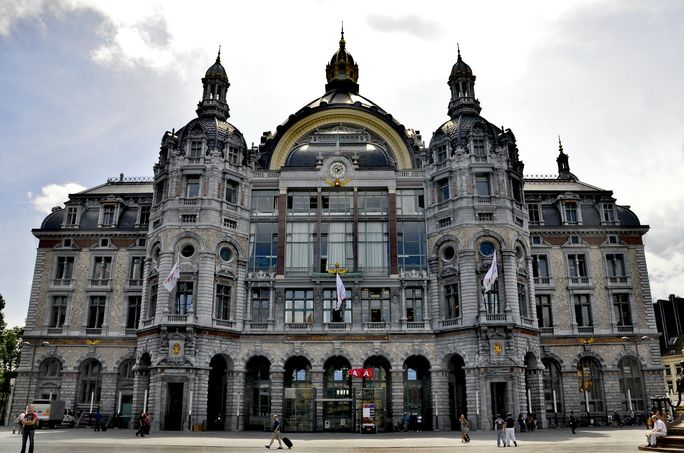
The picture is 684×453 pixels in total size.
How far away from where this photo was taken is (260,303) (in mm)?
60031

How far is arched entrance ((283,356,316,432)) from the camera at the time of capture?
56.7 metres

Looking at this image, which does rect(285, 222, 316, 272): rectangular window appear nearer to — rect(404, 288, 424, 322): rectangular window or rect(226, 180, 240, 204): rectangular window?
rect(226, 180, 240, 204): rectangular window

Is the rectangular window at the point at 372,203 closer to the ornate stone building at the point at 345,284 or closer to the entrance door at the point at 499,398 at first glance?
the ornate stone building at the point at 345,284

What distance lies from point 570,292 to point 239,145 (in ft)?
130

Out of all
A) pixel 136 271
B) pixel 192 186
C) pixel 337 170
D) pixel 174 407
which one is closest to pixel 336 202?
pixel 337 170

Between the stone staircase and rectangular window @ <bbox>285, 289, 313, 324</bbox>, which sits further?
rectangular window @ <bbox>285, 289, 313, 324</bbox>

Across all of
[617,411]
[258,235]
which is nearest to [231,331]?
[258,235]

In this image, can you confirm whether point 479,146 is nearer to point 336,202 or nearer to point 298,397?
point 336,202

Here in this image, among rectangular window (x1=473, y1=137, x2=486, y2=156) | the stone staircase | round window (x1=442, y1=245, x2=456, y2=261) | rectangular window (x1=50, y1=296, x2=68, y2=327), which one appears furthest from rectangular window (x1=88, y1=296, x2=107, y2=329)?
the stone staircase

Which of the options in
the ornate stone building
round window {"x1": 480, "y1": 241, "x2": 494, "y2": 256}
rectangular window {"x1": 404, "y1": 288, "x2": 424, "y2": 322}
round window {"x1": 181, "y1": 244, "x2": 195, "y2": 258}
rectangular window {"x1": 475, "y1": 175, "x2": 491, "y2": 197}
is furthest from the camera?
rectangular window {"x1": 475, "y1": 175, "x2": 491, "y2": 197}

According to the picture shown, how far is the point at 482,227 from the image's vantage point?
58031 millimetres

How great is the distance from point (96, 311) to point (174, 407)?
16923mm

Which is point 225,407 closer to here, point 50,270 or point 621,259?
point 50,270

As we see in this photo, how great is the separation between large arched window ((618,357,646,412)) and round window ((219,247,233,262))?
141 ft
